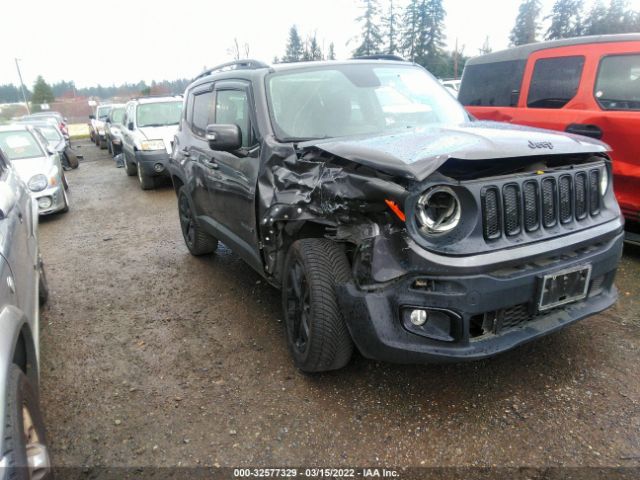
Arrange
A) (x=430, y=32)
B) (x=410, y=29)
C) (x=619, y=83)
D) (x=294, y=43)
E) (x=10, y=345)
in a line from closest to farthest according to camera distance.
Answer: (x=10, y=345)
(x=619, y=83)
(x=430, y=32)
(x=410, y=29)
(x=294, y=43)

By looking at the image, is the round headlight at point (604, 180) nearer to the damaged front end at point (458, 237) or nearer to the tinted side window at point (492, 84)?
the damaged front end at point (458, 237)

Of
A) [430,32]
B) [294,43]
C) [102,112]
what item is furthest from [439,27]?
[102,112]

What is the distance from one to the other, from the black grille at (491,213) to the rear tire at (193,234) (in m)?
3.40

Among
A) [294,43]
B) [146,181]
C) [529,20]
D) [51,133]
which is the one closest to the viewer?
[146,181]

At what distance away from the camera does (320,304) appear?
2.63m

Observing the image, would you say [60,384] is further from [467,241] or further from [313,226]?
[467,241]

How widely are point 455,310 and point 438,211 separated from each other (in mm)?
484

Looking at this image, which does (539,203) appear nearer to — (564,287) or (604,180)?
(564,287)

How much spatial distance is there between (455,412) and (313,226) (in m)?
1.33

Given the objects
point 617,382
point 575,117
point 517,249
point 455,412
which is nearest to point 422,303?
point 517,249

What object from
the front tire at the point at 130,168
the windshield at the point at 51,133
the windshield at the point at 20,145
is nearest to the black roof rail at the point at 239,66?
the windshield at the point at 20,145

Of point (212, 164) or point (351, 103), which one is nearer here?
point (351, 103)

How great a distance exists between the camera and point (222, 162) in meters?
3.90

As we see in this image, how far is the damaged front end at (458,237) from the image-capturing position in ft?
7.41
